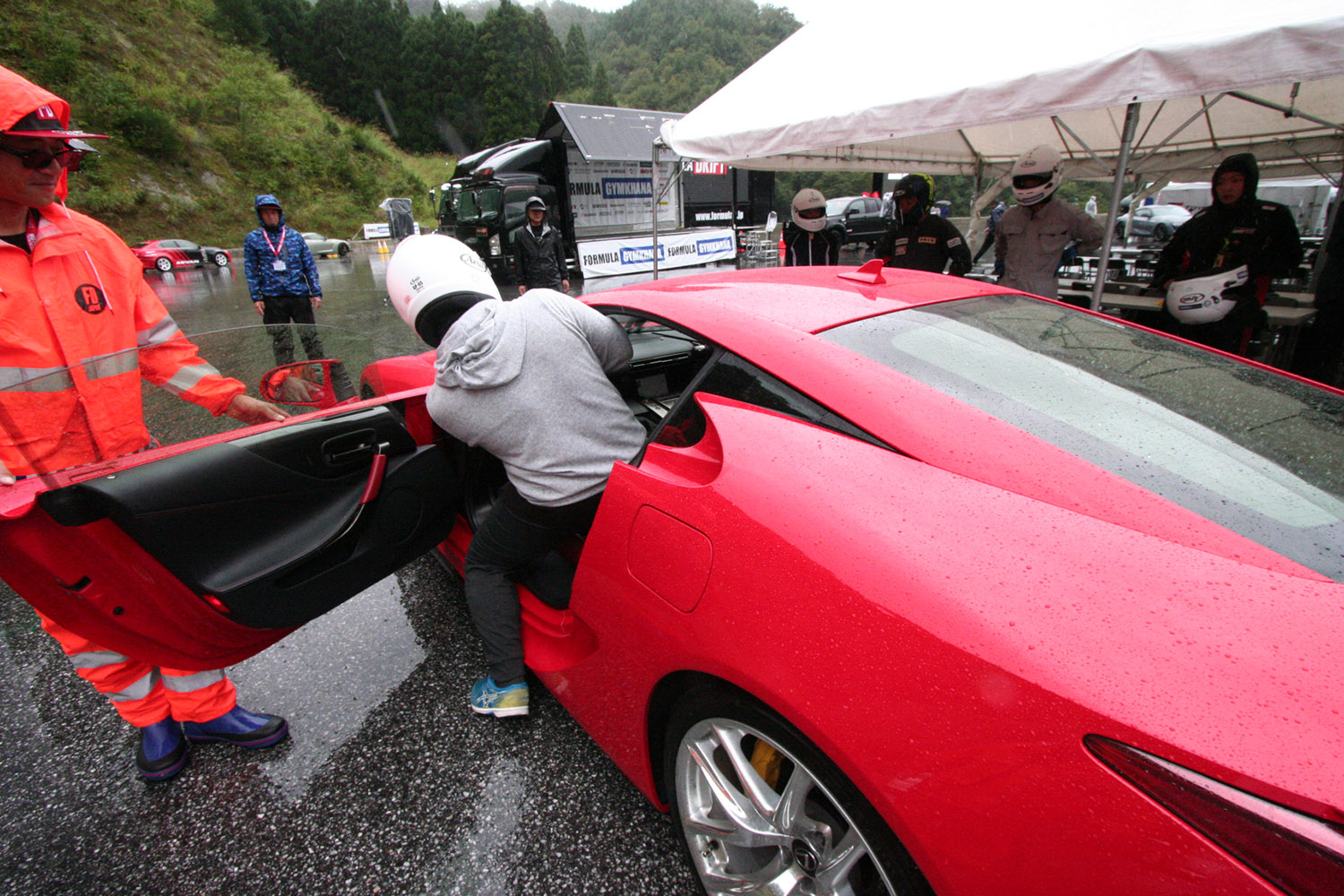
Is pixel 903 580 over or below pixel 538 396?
below

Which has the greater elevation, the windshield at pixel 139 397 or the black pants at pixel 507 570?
the windshield at pixel 139 397

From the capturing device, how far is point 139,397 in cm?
162

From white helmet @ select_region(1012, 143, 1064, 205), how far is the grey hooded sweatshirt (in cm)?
396

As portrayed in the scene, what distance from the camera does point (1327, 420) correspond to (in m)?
1.33

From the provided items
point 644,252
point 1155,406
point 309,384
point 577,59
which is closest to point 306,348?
point 309,384

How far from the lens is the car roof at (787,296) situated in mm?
1508

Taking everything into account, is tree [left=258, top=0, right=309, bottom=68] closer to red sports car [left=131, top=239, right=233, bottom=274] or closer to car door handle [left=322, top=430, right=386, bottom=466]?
red sports car [left=131, top=239, right=233, bottom=274]

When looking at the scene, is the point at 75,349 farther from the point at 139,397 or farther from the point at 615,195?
the point at 615,195

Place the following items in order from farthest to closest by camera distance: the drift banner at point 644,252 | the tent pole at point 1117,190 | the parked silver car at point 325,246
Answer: the parked silver car at point 325,246
the drift banner at point 644,252
the tent pole at point 1117,190

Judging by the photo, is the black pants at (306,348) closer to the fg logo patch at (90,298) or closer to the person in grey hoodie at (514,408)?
the person in grey hoodie at (514,408)

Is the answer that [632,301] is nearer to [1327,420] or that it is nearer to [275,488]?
[275,488]

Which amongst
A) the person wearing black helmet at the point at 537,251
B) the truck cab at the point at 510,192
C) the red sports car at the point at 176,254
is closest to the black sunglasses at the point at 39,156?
the person wearing black helmet at the point at 537,251

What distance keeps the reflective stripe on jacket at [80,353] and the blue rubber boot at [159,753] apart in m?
0.87

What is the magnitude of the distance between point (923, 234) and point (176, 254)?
2169cm
